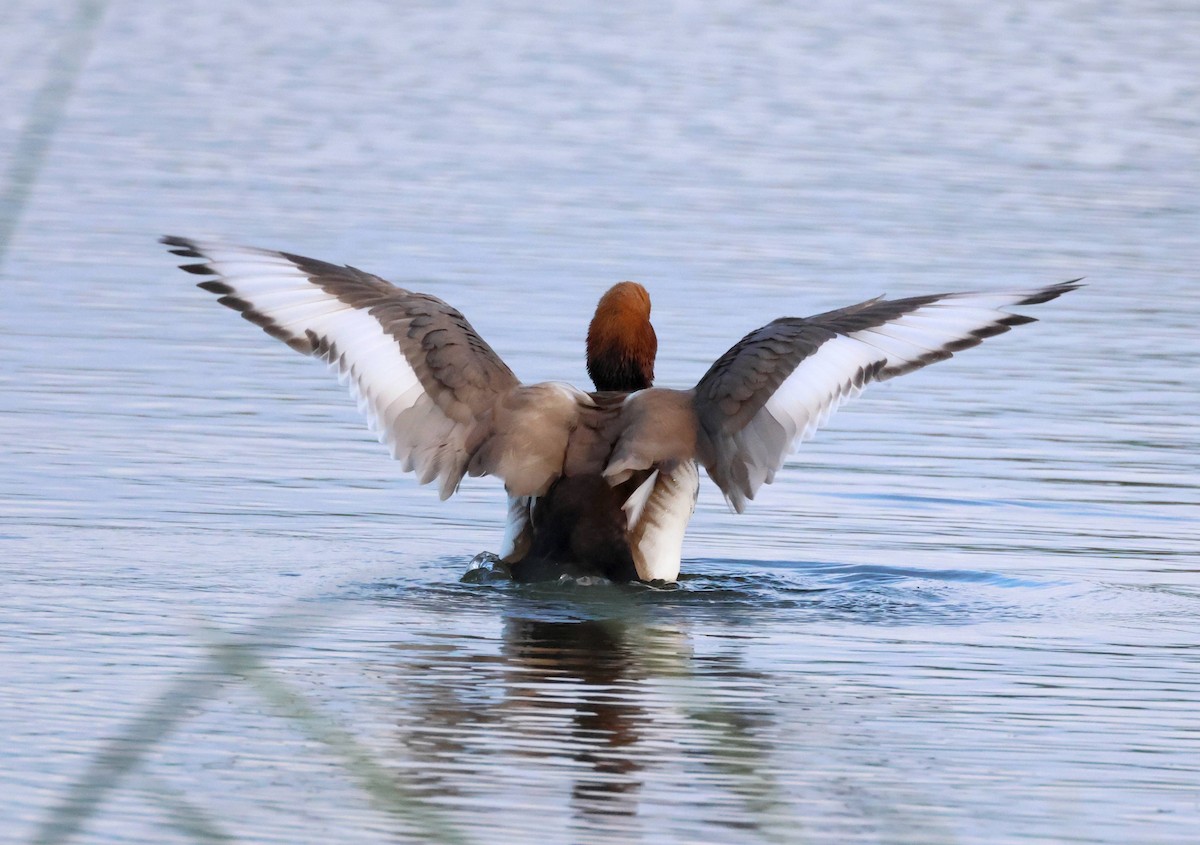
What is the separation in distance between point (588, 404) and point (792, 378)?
776 mm

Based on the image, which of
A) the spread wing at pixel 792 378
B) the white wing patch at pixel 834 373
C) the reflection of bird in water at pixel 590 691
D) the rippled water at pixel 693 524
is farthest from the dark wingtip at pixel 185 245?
the white wing patch at pixel 834 373

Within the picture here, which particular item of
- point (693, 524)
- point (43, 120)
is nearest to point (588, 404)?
point (693, 524)

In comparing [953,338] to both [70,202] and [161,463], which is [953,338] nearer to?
[161,463]

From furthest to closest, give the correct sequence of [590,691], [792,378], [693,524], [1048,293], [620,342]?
[693,524], [620,342], [792,378], [1048,293], [590,691]

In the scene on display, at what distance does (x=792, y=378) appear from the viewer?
26.8ft

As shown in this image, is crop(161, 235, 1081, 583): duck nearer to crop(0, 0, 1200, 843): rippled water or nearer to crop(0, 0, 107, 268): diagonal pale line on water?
crop(0, 0, 1200, 843): rippled water

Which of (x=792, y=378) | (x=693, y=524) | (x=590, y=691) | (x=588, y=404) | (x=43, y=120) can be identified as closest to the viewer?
(x=43, y=120)

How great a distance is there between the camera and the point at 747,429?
8.20 m

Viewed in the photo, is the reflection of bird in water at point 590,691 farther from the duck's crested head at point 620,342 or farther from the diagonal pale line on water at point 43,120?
the diagonal pale line on water at point 43,120

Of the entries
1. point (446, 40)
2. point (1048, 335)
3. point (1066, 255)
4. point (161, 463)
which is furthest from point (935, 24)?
point (161, 463)

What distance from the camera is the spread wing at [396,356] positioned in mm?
8320

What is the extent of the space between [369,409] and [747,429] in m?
1.42

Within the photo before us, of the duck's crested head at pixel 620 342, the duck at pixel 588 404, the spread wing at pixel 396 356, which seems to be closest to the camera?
the duck at pixel 588 404

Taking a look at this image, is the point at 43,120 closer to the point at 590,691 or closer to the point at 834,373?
the point at 590,691
